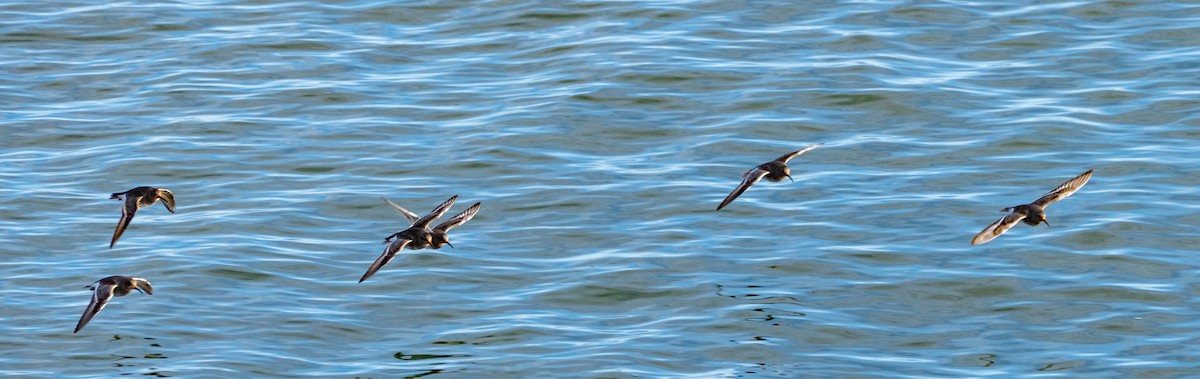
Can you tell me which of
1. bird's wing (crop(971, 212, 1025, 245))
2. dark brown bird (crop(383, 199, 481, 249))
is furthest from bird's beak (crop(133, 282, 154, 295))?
bird's wing (crop(971, 212, 1025, 245))

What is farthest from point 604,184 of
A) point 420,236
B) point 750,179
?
point 420,236

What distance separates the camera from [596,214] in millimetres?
18844

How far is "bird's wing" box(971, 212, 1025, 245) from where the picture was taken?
15.1 m

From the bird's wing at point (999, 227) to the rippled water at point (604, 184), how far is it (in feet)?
3.27

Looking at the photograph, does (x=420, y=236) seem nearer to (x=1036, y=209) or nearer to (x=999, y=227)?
(x=999, y=227)

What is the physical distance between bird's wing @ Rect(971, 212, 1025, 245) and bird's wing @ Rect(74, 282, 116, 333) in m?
7.11

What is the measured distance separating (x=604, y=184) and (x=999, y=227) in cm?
547

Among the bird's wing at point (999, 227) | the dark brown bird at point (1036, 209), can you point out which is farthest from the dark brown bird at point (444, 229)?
the dark brown bird at point (1036, 209)

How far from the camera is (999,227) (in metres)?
15.3

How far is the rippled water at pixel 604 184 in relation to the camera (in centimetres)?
1565

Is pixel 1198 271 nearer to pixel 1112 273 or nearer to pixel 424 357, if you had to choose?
pixel 1112 273

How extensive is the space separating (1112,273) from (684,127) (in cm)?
606

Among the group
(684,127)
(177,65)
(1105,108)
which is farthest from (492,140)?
(1105,108)

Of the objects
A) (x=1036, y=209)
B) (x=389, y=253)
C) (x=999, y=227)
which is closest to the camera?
(x=389, y=253)
